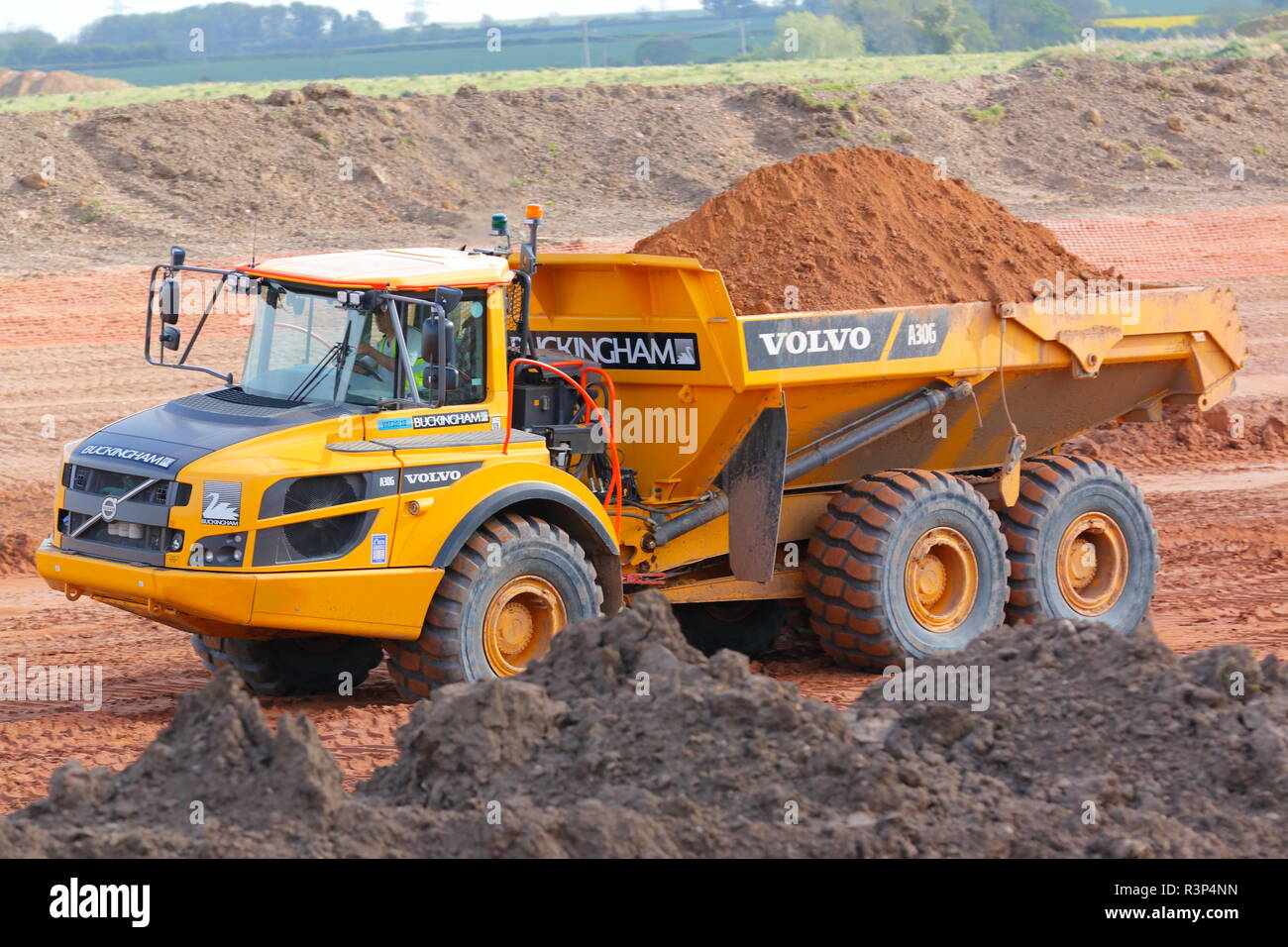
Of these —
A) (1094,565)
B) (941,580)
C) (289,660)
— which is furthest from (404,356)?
(1094,565)

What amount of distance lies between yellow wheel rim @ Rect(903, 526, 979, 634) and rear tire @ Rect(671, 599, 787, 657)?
3.18 feet

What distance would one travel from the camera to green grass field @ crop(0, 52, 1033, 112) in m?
33.5

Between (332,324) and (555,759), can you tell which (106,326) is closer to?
(332,324)

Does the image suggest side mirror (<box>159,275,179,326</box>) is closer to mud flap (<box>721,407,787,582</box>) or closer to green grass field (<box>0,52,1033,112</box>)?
mud flap (<box>721,407,787,582</box>)

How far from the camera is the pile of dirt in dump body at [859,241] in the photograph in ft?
32.9

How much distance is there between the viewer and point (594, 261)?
923cm

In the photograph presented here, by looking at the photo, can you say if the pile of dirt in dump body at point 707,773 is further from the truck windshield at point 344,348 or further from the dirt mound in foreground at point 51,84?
the dirt mound in foreground at point 51,84

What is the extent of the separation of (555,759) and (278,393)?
9.22ft

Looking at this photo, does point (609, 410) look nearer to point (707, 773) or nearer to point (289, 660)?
point (289, 660)

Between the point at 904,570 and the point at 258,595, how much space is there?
3750 mm

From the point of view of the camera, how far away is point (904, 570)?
959cm

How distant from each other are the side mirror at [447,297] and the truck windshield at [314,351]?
35 centimetres

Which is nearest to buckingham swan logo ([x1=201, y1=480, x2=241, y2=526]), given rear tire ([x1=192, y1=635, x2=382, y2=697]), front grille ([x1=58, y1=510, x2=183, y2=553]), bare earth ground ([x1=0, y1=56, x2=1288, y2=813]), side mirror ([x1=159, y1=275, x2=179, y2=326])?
front grille ([x1=58, y1=510, x2=183, y2=553])
